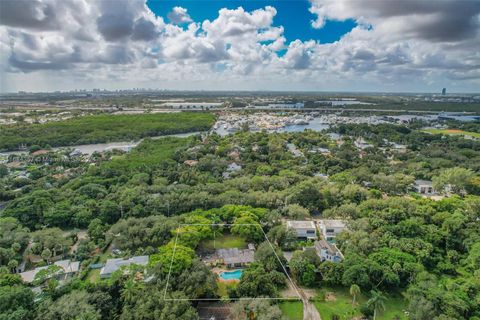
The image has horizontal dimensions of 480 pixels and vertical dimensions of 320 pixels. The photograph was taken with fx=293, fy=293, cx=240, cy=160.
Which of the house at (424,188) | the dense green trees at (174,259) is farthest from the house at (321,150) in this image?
the dense green trees at (174,259)

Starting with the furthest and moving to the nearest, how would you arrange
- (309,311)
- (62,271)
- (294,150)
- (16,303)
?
(294,150) < (62,271) < (309,311) < (16,303)

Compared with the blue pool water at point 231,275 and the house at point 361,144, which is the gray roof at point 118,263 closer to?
the blue pool water at point 231,275

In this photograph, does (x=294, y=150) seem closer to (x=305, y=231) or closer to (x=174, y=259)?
(x=305, y=231)

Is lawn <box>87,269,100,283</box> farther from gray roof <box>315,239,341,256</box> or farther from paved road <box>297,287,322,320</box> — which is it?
gray roof <box>315,239,341,256</box>

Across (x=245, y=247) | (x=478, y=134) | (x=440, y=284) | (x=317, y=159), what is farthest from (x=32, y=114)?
(x=478, y=134)

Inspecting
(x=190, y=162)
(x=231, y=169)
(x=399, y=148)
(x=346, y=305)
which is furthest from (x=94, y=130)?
(x=346, y=305)

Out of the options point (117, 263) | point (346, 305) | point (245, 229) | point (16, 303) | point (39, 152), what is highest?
point (39, 152)
